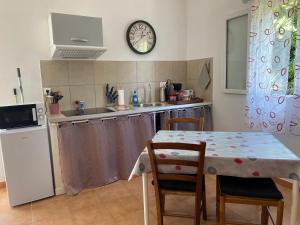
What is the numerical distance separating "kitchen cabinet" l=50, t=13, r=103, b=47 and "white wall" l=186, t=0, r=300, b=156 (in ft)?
5.15

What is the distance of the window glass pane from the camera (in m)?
2.77

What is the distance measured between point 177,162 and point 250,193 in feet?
1.63

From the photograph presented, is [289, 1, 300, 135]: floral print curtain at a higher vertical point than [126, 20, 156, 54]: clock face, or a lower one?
lower

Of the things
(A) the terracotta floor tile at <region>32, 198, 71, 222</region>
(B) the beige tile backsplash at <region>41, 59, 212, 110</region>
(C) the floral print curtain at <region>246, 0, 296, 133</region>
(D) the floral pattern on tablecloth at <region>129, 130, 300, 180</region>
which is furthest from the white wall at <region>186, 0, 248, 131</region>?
(A) the terracotta floor tile at <region>32, 198, 71, 222</region>

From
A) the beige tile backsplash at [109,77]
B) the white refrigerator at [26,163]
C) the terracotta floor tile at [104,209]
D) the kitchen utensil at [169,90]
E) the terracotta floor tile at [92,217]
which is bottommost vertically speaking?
the terracotta floor tile at [92,217]

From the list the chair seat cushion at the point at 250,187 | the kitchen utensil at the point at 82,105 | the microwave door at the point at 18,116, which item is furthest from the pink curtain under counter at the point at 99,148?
the chair seat cushion at the point at 250,187

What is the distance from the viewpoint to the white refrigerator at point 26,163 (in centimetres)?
218

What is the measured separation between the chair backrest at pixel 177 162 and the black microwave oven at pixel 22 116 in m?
1.39

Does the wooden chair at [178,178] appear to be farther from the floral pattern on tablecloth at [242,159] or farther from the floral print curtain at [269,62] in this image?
the floral print curtain at [269,62]

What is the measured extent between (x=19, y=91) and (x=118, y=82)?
119 centimetres

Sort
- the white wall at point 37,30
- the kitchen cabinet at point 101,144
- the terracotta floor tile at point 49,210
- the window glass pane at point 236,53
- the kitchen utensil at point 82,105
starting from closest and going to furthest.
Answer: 1. the terracotta floor tile at point 49,210
2. the kitchen cabinet at point 101,144
3. the white wall at point 37,30
4. the window glass pane at point 236,53
5. the kitchen utensil at point 82,105

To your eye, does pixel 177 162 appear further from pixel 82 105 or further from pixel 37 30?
pixel 37 30

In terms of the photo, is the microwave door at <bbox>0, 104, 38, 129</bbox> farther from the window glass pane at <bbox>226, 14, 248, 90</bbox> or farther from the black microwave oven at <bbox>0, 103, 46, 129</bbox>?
the window glass pane at <bbox>226, 14, 248, 90</bbox>

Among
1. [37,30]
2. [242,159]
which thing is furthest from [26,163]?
[242,159]
